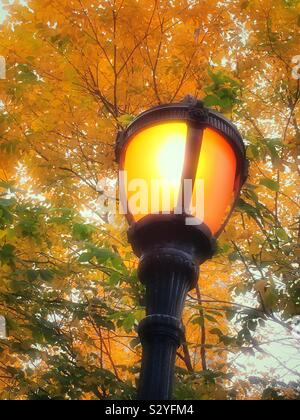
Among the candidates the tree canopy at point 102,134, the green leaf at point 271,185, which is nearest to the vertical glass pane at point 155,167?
the green leaf at point 271,185

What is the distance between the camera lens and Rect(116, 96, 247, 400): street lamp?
1.60 m

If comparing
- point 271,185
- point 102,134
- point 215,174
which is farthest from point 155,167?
point 102,134

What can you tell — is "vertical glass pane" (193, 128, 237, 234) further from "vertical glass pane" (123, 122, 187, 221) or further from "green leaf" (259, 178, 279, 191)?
"green leaf" (259, 178, 279, 191)

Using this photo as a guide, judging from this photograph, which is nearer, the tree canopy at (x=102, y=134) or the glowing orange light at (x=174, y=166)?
the glowing orange light at (x=174, y=166)

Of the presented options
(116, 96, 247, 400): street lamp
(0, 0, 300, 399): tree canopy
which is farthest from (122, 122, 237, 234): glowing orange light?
(0, 0, 300, 399): tree canopy

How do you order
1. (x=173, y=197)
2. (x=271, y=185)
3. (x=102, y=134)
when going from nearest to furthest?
(x=173, y=197) < (x=271, y=185) < (x=102, y=134)

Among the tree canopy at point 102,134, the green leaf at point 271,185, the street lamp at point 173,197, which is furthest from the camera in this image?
the tree canopy at point 102,134

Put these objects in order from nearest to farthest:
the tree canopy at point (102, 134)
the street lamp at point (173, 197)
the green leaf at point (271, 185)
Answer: the street lamp at point (173, 197)
the green leaf at point (271, 185)
the tree canopy at point (102, 134)

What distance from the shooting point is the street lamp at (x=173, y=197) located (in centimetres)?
160

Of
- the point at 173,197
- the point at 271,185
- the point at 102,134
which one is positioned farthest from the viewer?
the point at 102,134

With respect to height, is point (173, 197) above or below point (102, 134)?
below

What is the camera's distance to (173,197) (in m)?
1.65

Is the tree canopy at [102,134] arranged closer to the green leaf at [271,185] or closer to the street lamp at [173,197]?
the green leaf at [271,185]

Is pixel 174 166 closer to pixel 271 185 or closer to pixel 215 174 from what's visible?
pixel 215 174
